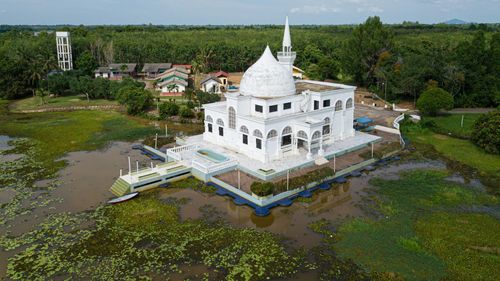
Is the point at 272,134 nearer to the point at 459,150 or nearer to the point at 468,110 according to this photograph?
the point at 459,150

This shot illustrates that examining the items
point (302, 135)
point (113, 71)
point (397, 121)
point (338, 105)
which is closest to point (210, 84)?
point (113, 71)

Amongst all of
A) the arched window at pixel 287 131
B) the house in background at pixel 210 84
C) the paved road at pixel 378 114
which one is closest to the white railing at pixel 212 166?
the arched window at pixel 287 131

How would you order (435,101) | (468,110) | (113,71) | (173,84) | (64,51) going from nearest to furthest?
1. (435,101)
2. (468,110)
3. (173,84)
4. (113,71)
5. (64,51)

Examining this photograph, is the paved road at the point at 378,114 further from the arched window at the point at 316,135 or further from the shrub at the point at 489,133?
the arched window at the point at 316,135

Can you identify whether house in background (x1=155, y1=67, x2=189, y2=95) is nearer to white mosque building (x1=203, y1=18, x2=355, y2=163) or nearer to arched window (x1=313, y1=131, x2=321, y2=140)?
white mosque building (x1=203, y1=18, x2=355, y2=163)

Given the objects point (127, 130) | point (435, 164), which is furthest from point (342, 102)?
point (127, 130)

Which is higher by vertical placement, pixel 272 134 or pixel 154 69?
pixel 154 69
